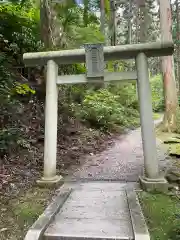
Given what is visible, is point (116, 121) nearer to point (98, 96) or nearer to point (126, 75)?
point (98, 96)

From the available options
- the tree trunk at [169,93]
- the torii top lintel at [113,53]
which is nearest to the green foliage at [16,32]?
the torii top lintel at [113,53]

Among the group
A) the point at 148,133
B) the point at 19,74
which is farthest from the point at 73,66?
the point at 148,133

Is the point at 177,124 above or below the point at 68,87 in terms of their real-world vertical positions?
below

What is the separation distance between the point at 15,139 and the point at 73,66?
479 cm

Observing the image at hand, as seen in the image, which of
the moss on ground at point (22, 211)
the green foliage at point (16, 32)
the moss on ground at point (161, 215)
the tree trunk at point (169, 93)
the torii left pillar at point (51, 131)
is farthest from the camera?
the tree trunk at point (169, 93)

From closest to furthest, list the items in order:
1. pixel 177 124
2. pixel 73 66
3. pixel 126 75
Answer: pixel 126 75
pixel 73 66
pixel 177 124

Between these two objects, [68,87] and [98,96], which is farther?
[98,96]

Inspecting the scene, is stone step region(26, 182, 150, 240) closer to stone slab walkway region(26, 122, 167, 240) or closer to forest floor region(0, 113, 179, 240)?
stone slab walkway region(26, 122, 167, 240)

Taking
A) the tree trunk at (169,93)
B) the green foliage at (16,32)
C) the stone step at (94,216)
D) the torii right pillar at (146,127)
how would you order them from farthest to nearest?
1. the tree trunk at (169,93)
2. the green foliage at (16,32)
3. the torii right pillar at (146,127)
4. the stone step at (94,216)

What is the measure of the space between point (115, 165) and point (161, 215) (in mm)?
3607

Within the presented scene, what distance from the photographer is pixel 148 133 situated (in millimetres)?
5793

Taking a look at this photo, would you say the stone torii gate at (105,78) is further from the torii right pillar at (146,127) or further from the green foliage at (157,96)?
the green foliage at (157,96)

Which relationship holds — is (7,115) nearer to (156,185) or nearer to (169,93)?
(156,185)

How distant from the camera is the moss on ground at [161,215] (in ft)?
12.5
